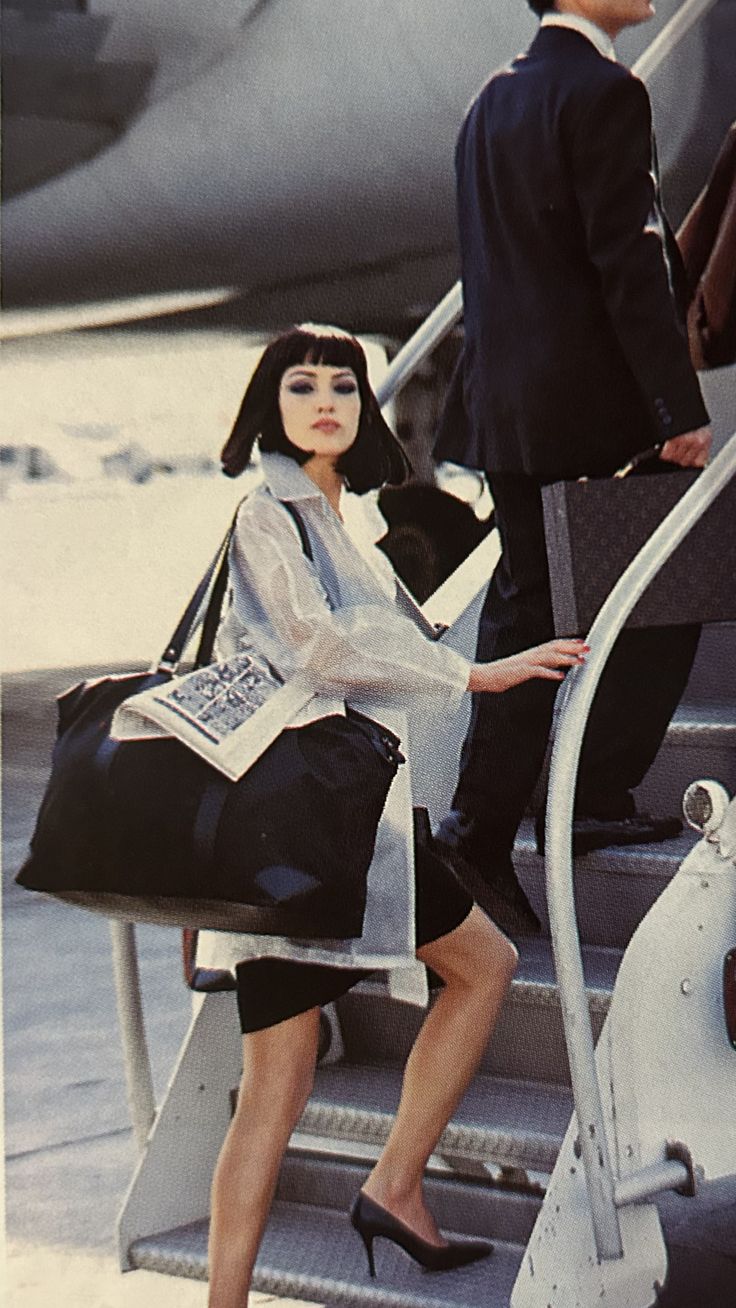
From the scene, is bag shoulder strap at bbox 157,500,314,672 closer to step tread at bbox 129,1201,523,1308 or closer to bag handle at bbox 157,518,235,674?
bag handle at bbox 157,518,235,674

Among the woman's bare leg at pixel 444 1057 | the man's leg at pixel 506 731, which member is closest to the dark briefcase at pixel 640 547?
the man's leg at pixel 506 731

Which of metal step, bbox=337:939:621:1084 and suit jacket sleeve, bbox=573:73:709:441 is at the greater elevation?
suit jacket sleeve, bbox=573:73:709:441

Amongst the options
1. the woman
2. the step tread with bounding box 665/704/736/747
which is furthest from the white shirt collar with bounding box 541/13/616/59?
the step tread with bounding box 665/704/736/747

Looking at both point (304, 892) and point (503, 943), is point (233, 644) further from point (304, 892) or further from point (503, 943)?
point (503, 943)

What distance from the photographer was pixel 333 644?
2.02 m

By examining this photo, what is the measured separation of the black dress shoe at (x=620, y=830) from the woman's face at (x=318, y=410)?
2.10 ft

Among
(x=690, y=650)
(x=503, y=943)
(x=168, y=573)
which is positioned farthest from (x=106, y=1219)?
(x=690, y=650)

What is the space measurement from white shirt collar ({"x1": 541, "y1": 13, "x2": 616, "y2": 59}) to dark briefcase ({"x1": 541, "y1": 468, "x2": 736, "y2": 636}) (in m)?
0.59

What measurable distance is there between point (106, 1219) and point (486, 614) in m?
1.18

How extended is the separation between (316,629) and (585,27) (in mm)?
904

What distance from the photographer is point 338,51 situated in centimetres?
239

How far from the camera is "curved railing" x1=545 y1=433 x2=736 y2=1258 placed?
73.9 inches

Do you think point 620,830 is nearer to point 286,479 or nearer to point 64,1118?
point 286,479

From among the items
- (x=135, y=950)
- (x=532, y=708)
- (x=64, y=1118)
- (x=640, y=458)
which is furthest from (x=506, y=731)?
(x=64, y=1118)
